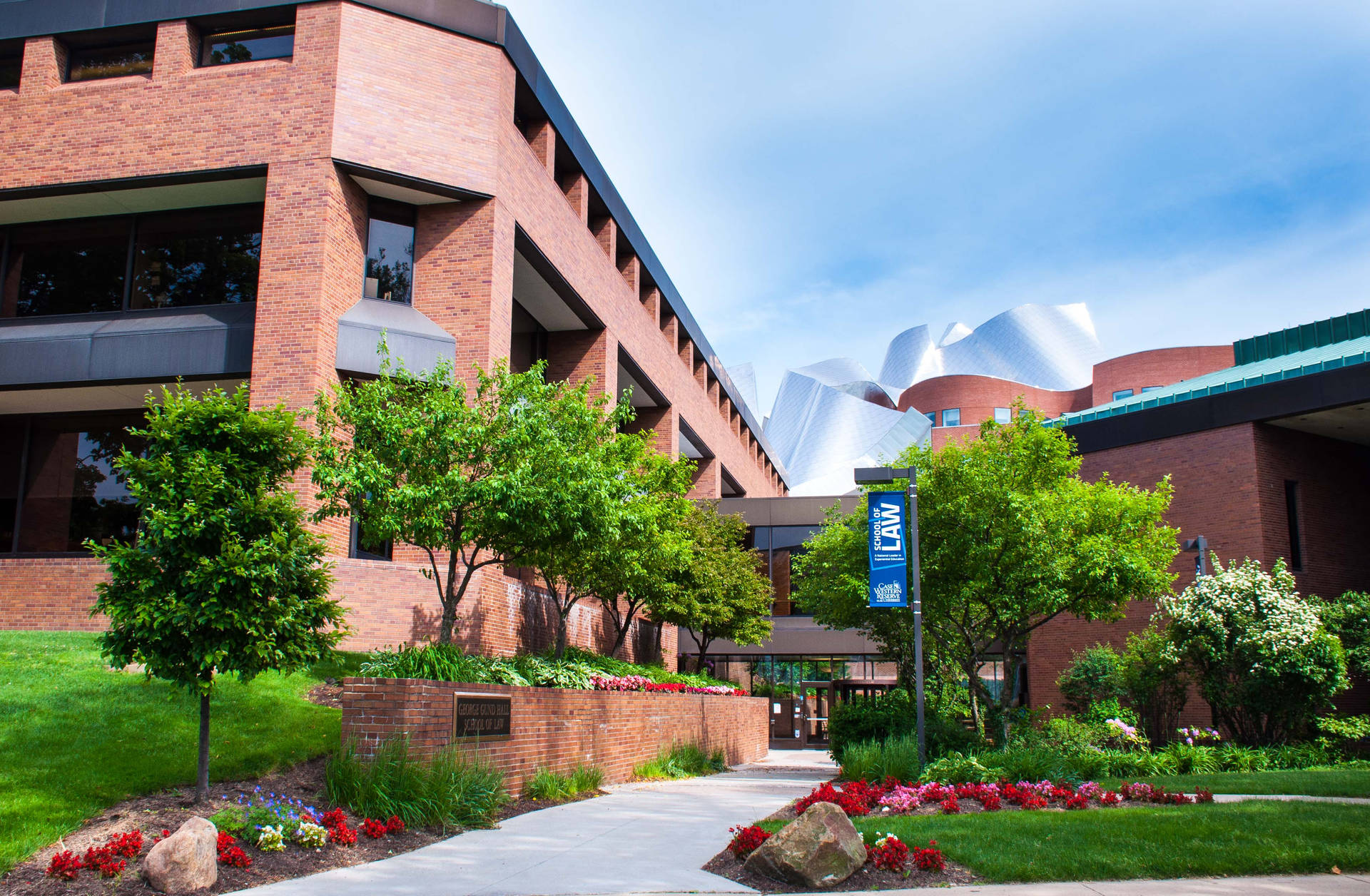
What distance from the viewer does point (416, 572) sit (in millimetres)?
18969

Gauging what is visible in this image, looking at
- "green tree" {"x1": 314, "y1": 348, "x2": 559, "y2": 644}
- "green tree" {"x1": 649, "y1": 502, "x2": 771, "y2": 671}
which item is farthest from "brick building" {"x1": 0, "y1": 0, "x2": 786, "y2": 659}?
"green tree" {"x1": 649, "y1": 502, "x2": 771, "y2": 671}

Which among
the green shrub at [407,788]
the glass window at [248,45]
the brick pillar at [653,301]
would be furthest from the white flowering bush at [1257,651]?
the glass window at [248,45]

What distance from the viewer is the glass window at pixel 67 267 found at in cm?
2231

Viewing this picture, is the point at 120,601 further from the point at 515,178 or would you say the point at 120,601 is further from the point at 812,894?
the point at 515,178

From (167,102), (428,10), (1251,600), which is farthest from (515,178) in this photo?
(1251,600)

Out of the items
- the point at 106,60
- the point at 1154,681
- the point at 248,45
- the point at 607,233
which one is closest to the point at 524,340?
the point at 607,233

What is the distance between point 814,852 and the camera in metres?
8.34

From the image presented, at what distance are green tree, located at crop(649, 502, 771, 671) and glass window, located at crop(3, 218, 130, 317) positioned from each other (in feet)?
46.5

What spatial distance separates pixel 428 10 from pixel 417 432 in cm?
1137

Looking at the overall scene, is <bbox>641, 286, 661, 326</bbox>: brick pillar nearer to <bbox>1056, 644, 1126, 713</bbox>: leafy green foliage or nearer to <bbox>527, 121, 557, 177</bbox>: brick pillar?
<bbox>527, 121, 557, 177</bbox>: brick pillar

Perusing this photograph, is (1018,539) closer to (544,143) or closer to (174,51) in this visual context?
(544,143)

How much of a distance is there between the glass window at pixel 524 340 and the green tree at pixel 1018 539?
11.3m

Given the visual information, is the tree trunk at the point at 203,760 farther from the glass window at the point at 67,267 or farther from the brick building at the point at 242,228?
the glass window at the point at 67,267

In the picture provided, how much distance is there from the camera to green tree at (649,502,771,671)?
87.0ft
